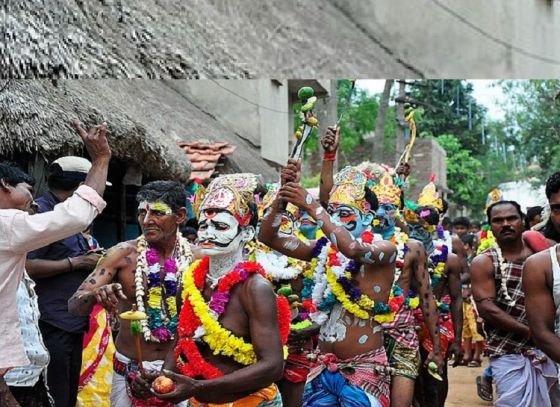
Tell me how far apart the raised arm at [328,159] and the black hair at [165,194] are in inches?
38.2

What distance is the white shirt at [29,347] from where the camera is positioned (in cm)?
452

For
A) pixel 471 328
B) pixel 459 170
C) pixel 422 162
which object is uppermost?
pixel 422 162

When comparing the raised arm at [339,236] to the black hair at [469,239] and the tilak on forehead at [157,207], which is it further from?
the black hair at [469,239]

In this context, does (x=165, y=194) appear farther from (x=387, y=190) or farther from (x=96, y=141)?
(x=387, y=190)

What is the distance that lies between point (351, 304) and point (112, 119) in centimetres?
440

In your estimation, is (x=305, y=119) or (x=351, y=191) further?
(x=351, y=191)

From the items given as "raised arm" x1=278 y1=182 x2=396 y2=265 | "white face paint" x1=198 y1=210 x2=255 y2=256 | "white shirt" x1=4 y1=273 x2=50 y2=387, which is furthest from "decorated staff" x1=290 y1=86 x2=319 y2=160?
"white shirt" x1=4 y1=273 x2=50 y2=387

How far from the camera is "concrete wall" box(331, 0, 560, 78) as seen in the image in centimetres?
638

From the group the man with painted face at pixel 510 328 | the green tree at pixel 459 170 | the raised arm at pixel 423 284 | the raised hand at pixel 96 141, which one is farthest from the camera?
the green tree at pixel 459 170

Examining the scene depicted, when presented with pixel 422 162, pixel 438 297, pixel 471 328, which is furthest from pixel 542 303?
pixel 422 162

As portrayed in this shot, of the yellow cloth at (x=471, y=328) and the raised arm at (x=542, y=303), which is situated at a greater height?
the raised arm at (x=542, y=303)

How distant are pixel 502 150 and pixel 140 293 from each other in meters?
45.0

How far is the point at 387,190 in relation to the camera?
6.34 meters

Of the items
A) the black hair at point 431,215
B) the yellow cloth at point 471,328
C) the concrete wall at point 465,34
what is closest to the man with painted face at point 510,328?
the concrete wall at point 465,34
